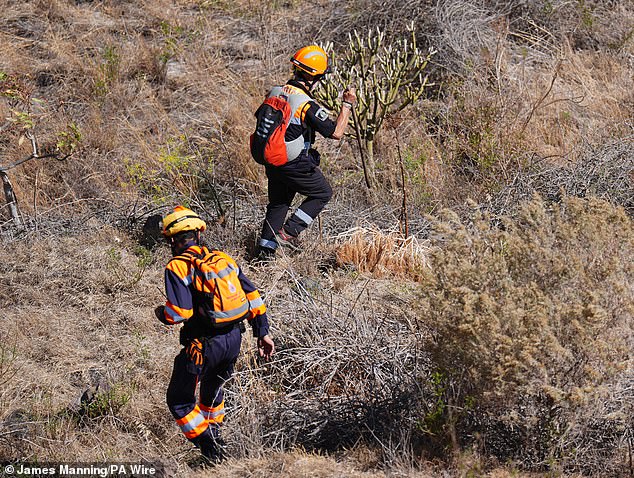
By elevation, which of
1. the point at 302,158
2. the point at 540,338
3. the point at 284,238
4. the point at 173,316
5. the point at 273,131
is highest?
the point at 540,338

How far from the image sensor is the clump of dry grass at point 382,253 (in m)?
6.74

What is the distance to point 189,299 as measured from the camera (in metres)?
4.55

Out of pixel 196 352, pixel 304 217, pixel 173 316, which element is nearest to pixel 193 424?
pixel 196 352

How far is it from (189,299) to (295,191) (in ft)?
8.49

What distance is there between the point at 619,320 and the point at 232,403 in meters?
2.36

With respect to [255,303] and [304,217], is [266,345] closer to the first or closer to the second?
[255,303]

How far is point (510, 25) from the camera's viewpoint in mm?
10242

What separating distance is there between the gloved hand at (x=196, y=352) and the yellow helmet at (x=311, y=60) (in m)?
2.69

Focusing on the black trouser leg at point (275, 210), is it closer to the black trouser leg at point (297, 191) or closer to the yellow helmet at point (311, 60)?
the black trouser leg at point (297, 191)

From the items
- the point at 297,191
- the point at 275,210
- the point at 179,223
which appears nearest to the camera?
the point at 179,223

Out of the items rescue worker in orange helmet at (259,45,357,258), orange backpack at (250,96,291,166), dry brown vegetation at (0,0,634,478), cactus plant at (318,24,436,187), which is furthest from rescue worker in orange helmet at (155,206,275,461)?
cactus plant at (318,24,436,187)

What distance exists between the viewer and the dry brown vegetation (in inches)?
173

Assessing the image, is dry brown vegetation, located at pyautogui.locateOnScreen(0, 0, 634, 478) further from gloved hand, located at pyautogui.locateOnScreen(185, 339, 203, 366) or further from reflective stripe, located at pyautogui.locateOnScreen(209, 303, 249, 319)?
reflective stripe, located at pyautogui.locateOnScreen(209, 303, 249, 319)

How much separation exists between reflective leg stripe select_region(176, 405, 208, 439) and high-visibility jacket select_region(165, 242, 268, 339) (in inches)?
18.3
